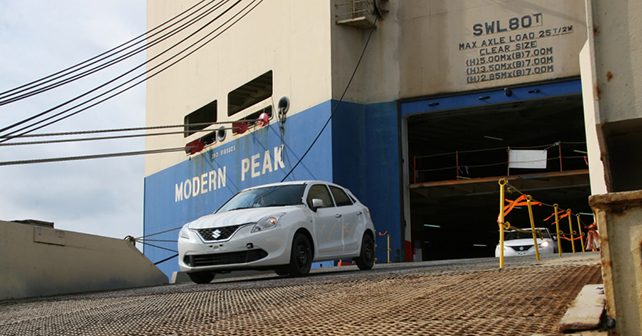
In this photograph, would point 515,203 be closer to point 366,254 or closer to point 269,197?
point 366,254

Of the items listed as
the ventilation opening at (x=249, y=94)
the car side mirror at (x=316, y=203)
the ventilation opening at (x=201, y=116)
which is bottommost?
the car side mirror at (x=316, y=203)

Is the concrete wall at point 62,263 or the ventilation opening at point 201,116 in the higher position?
the ventilation opening at point 201,116

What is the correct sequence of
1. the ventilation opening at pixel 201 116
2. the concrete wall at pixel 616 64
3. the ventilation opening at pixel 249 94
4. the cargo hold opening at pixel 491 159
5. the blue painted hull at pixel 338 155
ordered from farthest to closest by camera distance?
the ventilation opening at pixel 201 116 → the ventilation opening at pixel 249 94 → the cargo hold opening at pixel 491 159 → the blue painted hull at pixel 338 155 → the concrete wall at pixel 616 64

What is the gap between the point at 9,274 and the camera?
36.6 ft

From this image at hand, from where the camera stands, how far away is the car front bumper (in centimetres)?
1068

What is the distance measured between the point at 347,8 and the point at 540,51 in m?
6.54

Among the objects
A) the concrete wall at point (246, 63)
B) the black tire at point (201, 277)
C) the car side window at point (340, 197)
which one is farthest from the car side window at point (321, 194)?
the concrete wall at point (246, 63)

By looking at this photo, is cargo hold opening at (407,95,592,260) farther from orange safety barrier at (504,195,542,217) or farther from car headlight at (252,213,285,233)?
car headlight at (252,213,285,233)

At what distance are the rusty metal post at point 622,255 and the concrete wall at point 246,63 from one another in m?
21.5

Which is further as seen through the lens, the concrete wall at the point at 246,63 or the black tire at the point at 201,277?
the concrete wall at the point at 246,63

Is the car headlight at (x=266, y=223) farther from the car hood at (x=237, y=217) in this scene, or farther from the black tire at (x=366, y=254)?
the black tire at (x=366, y=254)

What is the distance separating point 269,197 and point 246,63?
17901 mm

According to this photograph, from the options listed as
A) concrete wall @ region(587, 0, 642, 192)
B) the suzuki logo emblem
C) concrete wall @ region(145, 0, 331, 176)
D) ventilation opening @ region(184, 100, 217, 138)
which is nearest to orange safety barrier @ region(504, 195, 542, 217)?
the suzuki logo emblem

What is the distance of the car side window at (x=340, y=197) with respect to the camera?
12709mm
